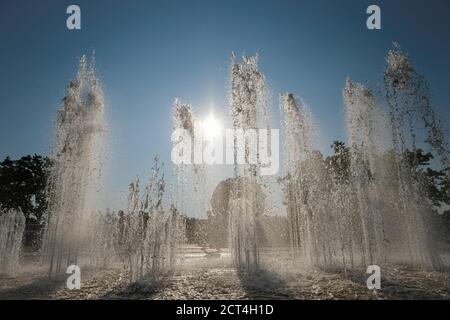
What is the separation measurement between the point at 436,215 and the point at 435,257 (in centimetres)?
2134

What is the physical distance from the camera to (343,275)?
1095cm

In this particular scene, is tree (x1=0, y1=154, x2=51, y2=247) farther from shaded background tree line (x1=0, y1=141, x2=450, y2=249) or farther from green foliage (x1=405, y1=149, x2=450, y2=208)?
green foliage (x1=405, y1=149, x2=450, y2=208)

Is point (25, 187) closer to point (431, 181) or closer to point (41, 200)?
point (41, 200)

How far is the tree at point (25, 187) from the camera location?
37375 mm

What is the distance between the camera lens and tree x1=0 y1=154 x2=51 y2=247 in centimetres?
3738

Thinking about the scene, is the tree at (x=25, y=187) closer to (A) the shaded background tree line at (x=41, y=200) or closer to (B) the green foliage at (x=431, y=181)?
(A) the shaded background tree line at (x=41, y=200)

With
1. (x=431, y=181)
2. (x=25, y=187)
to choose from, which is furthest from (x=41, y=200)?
(x=431, y=181)

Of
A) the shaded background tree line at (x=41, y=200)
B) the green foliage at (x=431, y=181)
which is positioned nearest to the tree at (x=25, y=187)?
the shaded background tree line at (x=41, y=200)

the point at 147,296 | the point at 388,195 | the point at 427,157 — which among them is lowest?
the point at 147,296

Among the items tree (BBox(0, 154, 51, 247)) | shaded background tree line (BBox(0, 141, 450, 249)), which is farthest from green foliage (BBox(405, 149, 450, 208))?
tree (BBox(0, 154, 51, 247))

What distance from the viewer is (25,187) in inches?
1510
